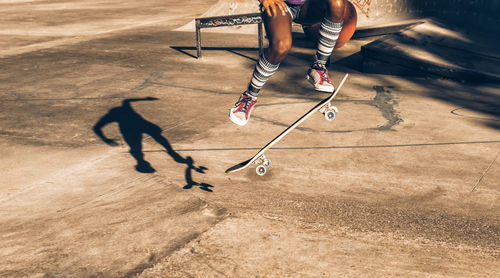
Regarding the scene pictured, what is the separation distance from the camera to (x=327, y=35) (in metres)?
3.67

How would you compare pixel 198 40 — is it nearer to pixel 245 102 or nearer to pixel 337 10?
pixel 245 102

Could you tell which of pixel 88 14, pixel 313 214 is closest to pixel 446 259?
pixel 313 214

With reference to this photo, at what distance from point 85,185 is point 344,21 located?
265 centimetres

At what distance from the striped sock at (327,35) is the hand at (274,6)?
391 millimetres

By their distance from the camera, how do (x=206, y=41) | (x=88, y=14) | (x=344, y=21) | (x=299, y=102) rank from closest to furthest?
(x=344, y=21) < (x=299, y=102) < (x=206, y=41) < (x=88, y=14)

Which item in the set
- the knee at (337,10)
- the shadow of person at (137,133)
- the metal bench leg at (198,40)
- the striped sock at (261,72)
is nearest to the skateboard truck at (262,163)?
the shadow of person at (137,133)

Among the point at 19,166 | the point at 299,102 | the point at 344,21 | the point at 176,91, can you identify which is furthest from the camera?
the point at 176,91

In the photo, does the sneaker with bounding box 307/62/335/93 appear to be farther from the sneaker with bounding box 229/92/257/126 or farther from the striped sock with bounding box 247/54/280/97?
the sneaker with bounding box 229/92/257/126

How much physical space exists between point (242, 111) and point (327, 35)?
873mm

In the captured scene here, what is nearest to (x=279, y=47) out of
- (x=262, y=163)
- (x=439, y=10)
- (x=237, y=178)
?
(x=262, y=163)

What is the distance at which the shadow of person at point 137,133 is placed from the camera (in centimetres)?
482

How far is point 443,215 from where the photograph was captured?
386 centimetres

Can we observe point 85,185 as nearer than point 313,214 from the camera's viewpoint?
No

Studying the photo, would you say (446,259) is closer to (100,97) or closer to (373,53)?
(100,97)
